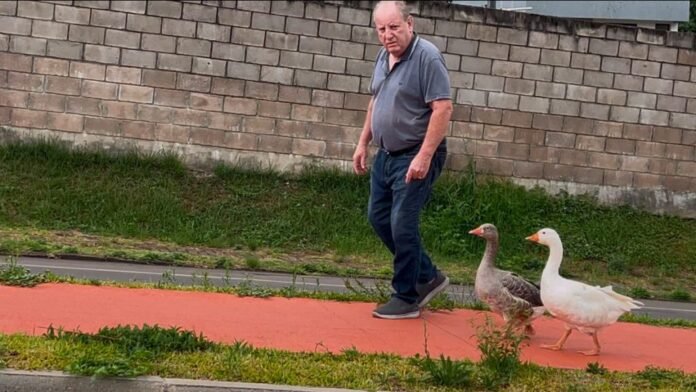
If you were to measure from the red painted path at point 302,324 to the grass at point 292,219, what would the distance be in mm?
4698

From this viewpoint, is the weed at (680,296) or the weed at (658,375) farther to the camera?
the weed at (680,296)

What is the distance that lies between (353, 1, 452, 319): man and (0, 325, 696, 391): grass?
1361 mm

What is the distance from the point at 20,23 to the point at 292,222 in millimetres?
5085

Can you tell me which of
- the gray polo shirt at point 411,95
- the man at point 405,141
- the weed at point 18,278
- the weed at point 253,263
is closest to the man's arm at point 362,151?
the man at point 405,141

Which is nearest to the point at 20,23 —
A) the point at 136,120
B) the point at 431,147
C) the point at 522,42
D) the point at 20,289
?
the point at 136,120

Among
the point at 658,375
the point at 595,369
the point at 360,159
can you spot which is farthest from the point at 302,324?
the point at 658,375

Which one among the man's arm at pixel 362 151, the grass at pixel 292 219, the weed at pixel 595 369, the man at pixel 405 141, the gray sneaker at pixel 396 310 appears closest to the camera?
the weed at pixel 595 369

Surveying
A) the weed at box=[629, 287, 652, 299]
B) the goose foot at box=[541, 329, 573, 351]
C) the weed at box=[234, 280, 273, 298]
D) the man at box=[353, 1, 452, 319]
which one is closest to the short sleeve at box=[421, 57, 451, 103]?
the man at box=[353, 1, 452, 319]

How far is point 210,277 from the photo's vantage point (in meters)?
10.8

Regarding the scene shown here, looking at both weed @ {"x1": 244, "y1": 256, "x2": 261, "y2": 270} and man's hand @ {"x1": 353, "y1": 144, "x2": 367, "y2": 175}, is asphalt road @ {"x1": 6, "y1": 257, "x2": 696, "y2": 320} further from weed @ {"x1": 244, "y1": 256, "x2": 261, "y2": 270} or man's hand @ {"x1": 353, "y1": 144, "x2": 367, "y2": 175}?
man's hand @ {"x1": 353, "y1": 144, "x2": 367, "y2": 175}

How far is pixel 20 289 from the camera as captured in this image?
7.61 m

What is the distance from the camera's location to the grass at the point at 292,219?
1383cm

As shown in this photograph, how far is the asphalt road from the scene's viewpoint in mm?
10266

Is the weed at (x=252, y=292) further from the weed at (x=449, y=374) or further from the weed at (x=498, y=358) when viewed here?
the weed at (x=449, y=374)
